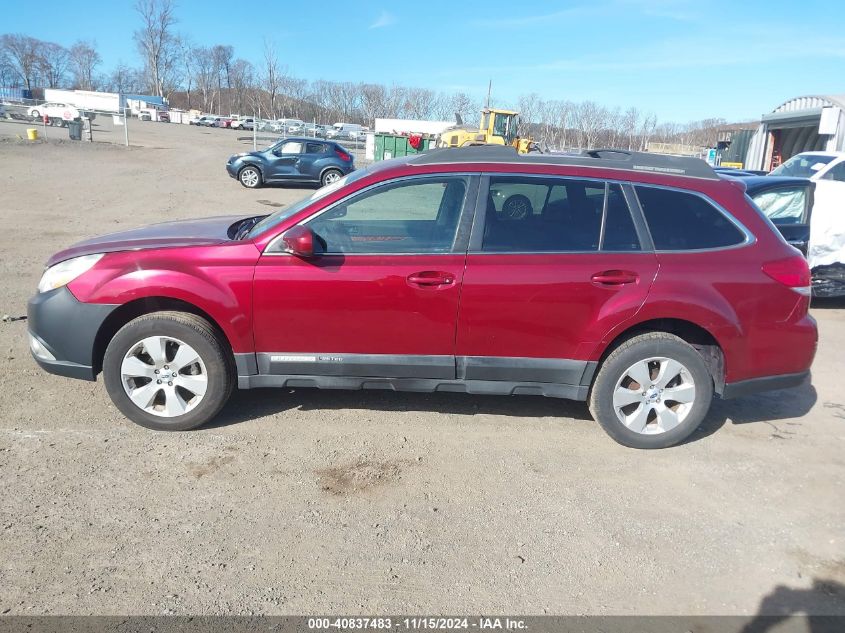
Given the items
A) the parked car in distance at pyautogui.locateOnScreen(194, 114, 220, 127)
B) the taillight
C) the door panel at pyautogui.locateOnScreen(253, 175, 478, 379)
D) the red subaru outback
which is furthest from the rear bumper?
the parked car in distance at pyautogui.locateOnScreen(194, 114, 220, 127)

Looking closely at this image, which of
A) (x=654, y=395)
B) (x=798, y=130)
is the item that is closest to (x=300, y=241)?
(x=654, y=395)

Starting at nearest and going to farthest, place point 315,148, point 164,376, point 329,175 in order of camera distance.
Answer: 1. point 164,376
2. point 315,148
3. point 329,175

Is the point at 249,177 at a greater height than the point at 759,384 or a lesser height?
greater

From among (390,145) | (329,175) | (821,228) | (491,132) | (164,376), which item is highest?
(491,132)

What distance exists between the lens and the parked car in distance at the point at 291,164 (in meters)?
19.9

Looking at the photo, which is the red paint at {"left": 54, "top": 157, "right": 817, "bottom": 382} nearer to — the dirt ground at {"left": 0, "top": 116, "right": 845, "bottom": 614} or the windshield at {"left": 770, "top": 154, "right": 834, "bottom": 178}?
the dirt ground at {"left": 0, "top": 116, "right": 845, "bottom": 614}

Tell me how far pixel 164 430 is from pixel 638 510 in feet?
9.64

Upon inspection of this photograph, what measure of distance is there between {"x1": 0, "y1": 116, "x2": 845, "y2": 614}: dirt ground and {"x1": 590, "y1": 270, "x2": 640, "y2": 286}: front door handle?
3.63ft

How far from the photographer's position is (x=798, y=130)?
2828cm

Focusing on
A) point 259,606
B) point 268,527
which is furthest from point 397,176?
point 259,606

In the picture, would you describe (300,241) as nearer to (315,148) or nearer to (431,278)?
(431,278)

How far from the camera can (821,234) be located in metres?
7.69

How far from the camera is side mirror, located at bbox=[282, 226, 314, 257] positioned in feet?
12.2

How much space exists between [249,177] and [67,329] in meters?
16.9
